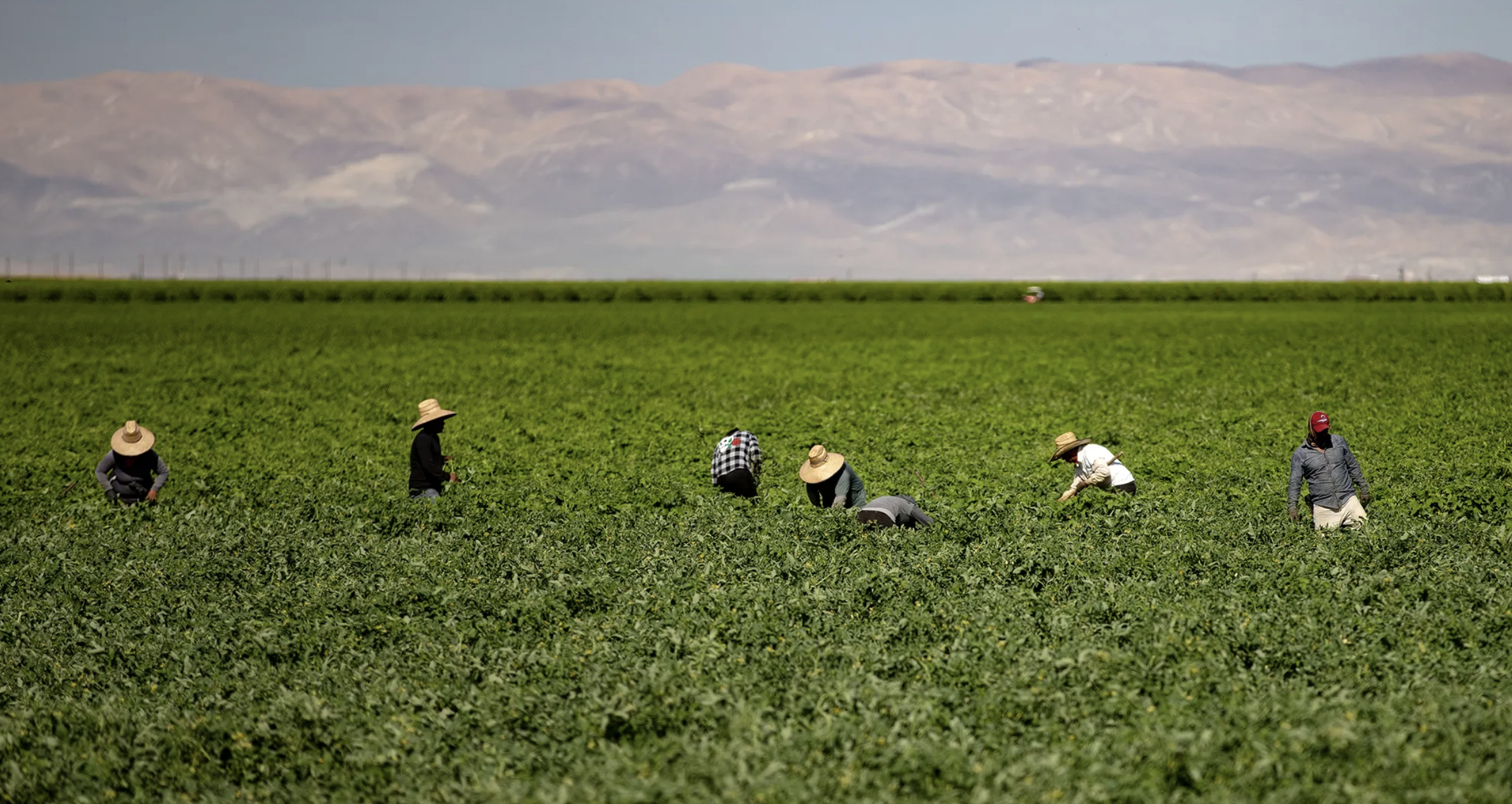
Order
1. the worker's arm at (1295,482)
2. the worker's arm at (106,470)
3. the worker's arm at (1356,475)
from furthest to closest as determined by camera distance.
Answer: the worker's arm at (106,470) → the worker's arm at (1356,475) → the worker's arm at (1295,482)

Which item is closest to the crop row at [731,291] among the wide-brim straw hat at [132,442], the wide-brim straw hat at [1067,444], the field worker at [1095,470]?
the wide-brim straw hat at [132,442]

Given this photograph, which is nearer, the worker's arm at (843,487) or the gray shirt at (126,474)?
the worker's arm at (843,487)

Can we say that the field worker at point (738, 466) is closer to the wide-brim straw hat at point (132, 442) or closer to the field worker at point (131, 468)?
the field worker at point (131, 468)

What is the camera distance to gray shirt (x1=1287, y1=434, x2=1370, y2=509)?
44.1 feet

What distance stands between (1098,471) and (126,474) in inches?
530

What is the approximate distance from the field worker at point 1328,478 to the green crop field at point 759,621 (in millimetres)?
458

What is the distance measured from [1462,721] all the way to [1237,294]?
81.3 m

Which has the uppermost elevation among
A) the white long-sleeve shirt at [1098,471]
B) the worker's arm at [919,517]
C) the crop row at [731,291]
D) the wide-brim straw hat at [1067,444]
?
the crop row at [731,291]

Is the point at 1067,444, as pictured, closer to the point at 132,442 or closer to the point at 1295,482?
the point at 1295,482

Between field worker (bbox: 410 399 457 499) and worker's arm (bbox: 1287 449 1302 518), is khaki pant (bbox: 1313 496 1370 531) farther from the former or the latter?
field worker (bbox: 410 399 457 499)

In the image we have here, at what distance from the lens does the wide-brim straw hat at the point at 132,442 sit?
16734 millimetres

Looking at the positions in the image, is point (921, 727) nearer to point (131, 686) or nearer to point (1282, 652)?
point (1282, 652)

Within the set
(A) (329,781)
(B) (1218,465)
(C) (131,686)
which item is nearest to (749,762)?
(A) (329,781)

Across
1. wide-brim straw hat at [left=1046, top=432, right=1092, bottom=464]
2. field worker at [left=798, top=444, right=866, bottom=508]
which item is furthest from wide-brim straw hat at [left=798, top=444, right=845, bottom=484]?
wide-brim straw hat at [left=1046, top=432, right=1092, bottom=464]
